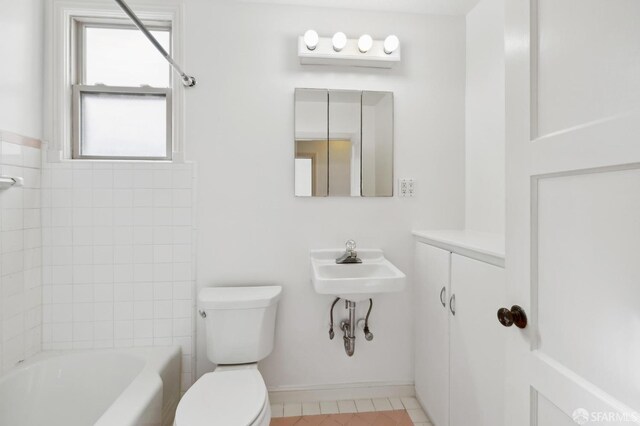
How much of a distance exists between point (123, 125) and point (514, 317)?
7.11 ft

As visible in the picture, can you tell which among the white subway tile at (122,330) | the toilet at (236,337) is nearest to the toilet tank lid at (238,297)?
the toilet at (236,337)

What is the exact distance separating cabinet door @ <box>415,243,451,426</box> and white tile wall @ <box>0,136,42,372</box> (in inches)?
83.2

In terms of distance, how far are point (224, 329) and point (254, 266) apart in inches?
15.4

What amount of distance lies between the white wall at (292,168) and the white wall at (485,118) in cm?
7

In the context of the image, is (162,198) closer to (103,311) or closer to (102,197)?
Result: (102,197)

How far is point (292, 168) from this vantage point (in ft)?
6.04

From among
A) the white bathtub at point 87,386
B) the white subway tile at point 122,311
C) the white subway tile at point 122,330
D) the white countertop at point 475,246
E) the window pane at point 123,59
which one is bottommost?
the white bathtub at point 87,386

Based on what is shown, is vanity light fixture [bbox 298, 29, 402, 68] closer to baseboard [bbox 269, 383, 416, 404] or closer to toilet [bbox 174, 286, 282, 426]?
toilet [bbox 174, 286, 282, 426]

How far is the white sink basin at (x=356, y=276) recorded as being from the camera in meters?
1.47

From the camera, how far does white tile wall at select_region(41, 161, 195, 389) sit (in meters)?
1.71

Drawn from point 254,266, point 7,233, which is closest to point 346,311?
point 254,266

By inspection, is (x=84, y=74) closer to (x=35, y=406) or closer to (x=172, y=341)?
(x=172, y=341)

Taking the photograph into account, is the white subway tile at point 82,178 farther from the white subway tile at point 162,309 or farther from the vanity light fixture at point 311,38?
the vanity light fixture at point 311,38

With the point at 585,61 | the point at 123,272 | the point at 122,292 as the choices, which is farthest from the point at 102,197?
the point at 585,61
